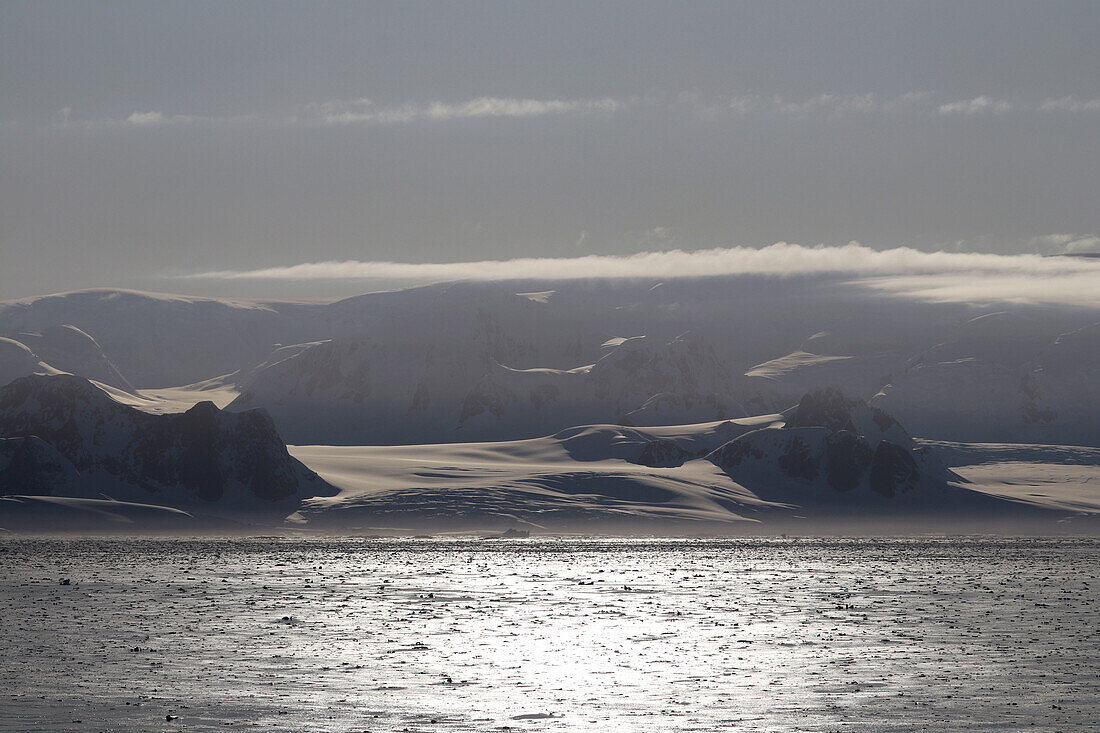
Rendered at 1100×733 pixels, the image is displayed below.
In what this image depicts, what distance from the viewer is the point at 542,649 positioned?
55.4 m

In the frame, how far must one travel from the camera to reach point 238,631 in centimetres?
6166

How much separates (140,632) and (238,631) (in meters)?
4.24

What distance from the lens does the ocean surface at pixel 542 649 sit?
4056 centimetres

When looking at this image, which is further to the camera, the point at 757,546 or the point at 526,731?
the point at 757,546

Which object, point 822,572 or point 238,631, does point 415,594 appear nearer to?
point 238,631

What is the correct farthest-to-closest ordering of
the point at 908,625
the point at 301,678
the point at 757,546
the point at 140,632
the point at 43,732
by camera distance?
the point at 757,546, the point at 908,625, the point at 140,632, the point at 301,678, the point at 43,732

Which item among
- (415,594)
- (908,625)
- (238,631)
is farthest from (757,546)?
(238,631)

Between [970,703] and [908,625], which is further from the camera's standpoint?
[908,625]

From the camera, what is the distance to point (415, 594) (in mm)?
82938

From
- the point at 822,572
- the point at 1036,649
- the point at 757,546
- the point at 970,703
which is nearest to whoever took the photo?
the point at 970,703

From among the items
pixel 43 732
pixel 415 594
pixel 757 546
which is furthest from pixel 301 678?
pixel 757 546

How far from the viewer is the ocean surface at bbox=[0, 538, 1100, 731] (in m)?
40.6

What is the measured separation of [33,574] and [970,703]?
7393 centimetres

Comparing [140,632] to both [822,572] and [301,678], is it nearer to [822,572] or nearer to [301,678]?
[301,678]
